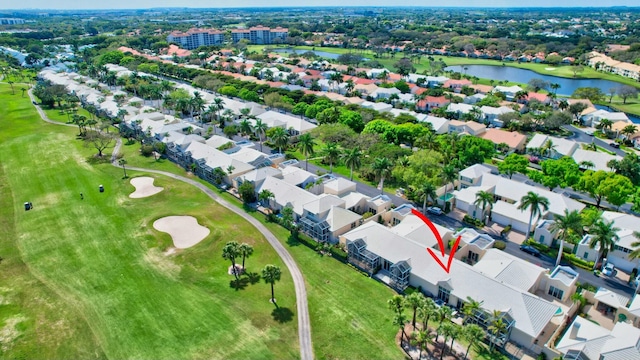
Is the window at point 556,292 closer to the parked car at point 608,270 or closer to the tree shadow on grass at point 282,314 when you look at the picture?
the parked car at point 608,270

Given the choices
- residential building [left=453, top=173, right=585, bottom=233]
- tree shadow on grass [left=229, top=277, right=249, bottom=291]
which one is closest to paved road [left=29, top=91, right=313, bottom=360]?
tree shadow on grass [left=229, top=277, right=249, bottom=291]

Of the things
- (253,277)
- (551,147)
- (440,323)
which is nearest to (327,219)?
(253,277)

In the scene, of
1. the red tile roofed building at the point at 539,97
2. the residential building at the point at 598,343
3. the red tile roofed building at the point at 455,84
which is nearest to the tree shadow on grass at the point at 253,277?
the residential building at the point at 598,343

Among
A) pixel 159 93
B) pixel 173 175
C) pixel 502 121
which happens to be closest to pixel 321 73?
pixel 159 93

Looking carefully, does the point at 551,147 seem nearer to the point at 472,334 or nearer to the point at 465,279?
the point at 465,279

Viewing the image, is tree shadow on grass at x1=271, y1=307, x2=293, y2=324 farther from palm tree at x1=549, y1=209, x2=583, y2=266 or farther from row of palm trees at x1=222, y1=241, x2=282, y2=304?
palm tree at x1=549, y1=209, x2=583, y2=266

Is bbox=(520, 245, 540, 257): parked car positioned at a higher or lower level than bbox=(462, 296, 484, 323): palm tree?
lower

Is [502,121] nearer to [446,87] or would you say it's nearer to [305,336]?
[446,87]
